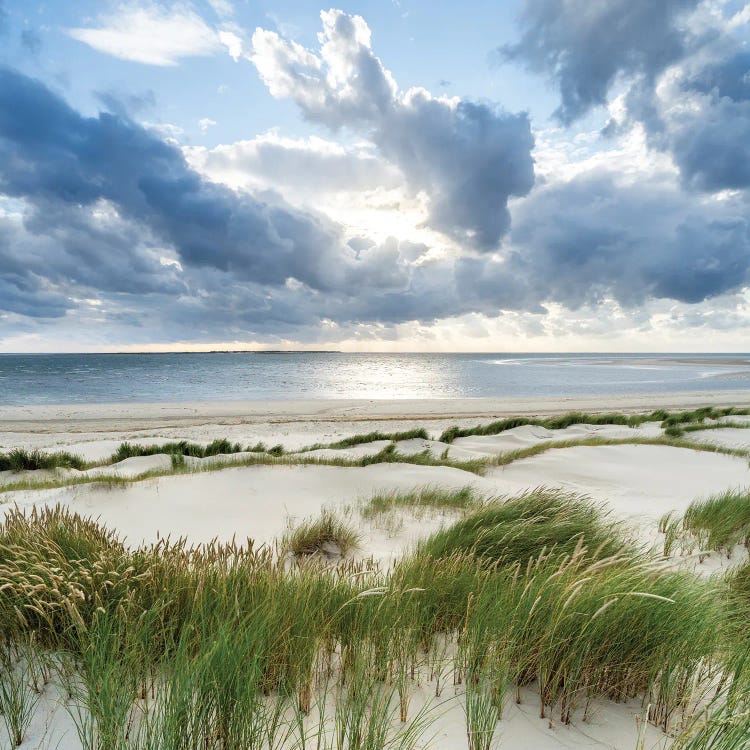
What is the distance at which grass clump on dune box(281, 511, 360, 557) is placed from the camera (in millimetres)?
4336

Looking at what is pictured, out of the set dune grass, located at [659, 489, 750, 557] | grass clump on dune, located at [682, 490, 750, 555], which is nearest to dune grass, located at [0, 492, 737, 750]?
dune grass, located at [659, 489, 750, 557]

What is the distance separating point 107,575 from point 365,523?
133 inches

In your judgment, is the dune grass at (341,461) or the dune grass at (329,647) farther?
the dune grass at (341,461)

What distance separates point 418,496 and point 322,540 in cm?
214

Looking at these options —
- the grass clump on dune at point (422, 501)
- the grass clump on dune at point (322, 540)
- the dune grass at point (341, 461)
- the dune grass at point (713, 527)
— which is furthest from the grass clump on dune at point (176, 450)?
the dune grass at point (713, 527)

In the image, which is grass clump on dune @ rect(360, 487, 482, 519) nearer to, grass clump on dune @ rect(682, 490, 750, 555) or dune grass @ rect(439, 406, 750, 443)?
grass clump on dune @ rect(682, 490, 750, 555)

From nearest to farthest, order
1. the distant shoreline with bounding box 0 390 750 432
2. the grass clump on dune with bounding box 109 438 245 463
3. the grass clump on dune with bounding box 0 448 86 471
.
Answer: the grass clump on dune with bounding box 0 448 86 471 → the grass clump on dune with bounding box 109 438 245 463 → the distant shoreline with bounding box 0 390 750 432

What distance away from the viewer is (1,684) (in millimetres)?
1724

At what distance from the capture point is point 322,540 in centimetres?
449

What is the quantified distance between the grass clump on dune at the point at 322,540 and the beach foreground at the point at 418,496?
1.3 inches

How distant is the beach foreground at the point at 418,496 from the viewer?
1775 millimetres

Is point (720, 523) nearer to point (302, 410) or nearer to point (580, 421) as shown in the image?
point (580, 421)

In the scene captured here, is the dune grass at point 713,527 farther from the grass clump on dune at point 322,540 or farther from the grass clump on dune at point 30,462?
the grass clump on dune at point 30,462

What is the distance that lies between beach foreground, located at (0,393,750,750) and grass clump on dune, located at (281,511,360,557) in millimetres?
33
